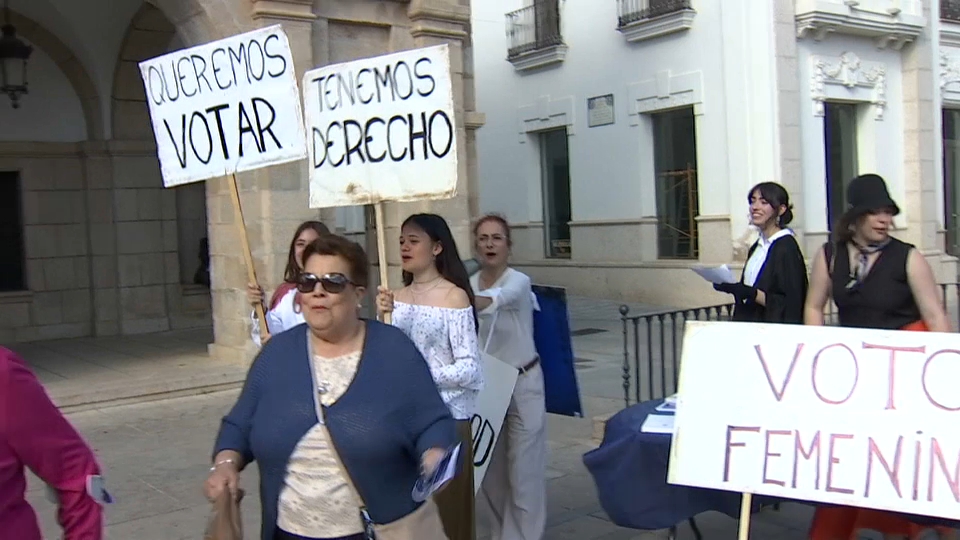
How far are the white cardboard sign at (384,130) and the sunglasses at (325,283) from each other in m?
1.31

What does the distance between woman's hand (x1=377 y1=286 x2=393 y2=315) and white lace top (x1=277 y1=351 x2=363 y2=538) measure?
3.27ft

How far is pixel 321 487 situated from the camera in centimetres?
274

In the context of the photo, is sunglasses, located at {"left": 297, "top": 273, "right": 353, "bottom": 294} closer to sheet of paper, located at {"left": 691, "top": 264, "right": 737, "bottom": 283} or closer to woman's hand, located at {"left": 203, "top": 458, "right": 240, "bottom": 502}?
woman's hand, located at {"left": 203, "top": 458, "right": 240, "bottom": 502}

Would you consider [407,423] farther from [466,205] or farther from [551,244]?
[551,244]

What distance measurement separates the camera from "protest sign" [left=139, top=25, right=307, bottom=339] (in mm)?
4426

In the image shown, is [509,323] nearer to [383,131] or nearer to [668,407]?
[668,407]

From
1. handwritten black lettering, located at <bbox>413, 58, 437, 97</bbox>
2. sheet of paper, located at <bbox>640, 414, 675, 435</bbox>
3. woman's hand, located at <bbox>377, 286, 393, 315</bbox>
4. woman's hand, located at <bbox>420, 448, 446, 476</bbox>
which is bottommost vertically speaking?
sheet of paper, located at <bbox>640, 414, 675, 435</bbox>

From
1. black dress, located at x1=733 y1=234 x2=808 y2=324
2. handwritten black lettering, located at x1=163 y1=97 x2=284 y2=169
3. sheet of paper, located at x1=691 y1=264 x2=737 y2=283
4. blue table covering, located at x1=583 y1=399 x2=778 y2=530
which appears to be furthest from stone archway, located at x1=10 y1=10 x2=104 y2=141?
blue table covering, located at x1=583 y1=399 x2=778 y2=530

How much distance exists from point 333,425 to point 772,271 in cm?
328

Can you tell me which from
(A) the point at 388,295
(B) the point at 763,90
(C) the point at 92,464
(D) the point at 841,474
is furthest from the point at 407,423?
(B) the point at 763,90

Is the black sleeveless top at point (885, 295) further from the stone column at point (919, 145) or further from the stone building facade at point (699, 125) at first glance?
the stone column at point (919, 145)

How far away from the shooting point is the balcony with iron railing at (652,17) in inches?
640

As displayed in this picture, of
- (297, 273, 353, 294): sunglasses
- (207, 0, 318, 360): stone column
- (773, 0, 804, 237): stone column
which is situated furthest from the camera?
(773, 0, 804, 237): stone column

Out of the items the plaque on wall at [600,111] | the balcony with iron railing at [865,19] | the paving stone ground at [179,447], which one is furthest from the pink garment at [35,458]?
the plaque on wall at [600,111]
